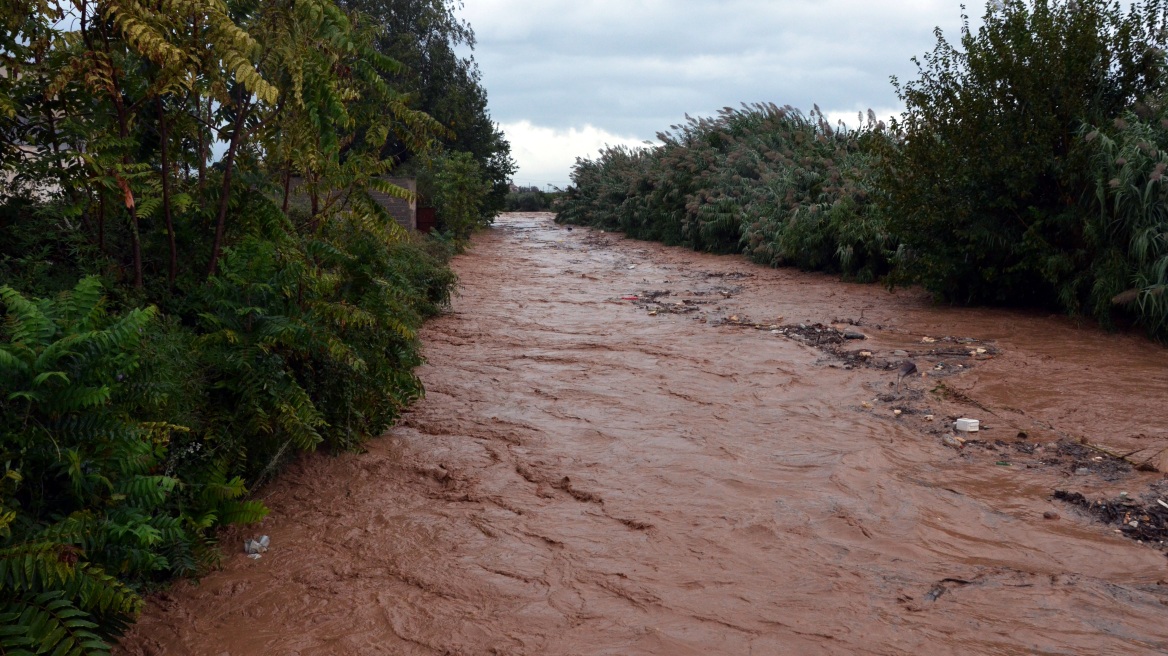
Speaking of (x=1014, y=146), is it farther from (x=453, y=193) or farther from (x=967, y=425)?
(x=453, y=193)

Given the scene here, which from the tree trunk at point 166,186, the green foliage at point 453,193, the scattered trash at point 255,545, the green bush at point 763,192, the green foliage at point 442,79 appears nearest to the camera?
the scattered trash at point 255,545

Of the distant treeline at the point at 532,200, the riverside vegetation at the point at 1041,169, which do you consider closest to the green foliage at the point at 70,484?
the riverside vegetation at the point at 1041,169

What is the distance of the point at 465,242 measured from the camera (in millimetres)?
23656

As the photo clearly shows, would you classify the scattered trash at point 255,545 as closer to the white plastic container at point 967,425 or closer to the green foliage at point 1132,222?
the white plastic container at point 967,425

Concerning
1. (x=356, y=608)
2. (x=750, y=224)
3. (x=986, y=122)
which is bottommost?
(x=356, y=608)

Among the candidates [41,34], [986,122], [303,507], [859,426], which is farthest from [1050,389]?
[41,34]

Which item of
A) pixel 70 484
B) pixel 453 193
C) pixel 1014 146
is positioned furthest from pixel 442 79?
pixel 70 484

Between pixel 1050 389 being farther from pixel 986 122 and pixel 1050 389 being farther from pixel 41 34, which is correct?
pixel 41 34

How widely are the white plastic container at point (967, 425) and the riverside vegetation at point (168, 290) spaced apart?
396cm

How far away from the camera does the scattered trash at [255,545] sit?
14.5 ft

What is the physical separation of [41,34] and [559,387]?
4626 millimetres

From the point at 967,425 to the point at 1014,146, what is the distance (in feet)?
19.8

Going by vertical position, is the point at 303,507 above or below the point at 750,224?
below

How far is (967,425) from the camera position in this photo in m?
6.47
